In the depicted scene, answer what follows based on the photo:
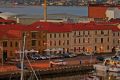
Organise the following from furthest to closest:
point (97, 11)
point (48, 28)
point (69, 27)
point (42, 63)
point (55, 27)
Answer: point (97, 11), point (69, 27), point (55, 27), point (48, 28), point (42, 63)

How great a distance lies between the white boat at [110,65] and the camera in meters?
34.6

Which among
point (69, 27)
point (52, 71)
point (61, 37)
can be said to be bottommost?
point (52, 71)

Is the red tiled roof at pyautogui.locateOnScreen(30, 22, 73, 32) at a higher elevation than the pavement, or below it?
higher

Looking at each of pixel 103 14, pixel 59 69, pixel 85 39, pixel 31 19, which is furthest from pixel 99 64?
pixel 103 14

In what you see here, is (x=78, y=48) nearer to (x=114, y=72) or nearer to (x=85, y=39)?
(x=85, y=39)

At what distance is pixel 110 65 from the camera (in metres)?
35.5

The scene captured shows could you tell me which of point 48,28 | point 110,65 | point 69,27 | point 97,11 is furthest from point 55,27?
point 97,11

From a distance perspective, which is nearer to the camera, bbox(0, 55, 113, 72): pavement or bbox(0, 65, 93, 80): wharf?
bbox(0, 65, 93, 80): wharf

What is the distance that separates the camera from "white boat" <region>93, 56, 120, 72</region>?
114 ft

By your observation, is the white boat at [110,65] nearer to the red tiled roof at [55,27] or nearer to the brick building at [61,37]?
the brick building at [61,37]

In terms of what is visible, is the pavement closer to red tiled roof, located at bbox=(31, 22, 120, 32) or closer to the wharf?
the wharf

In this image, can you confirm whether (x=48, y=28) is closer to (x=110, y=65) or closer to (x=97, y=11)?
(x=110, y=65)

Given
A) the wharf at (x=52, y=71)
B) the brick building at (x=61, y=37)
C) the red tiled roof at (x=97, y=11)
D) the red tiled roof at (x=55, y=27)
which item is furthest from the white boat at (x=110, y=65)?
the red tiled roof at (x=97, y=11)

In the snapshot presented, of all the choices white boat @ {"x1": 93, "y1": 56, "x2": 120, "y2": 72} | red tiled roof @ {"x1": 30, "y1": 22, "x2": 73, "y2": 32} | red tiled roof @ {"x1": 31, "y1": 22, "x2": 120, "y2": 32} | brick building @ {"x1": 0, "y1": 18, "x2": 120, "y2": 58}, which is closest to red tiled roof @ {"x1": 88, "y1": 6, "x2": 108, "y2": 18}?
brick building @ {"x1": 0, "y1": 18, "x2": 120, "y2": 58}
